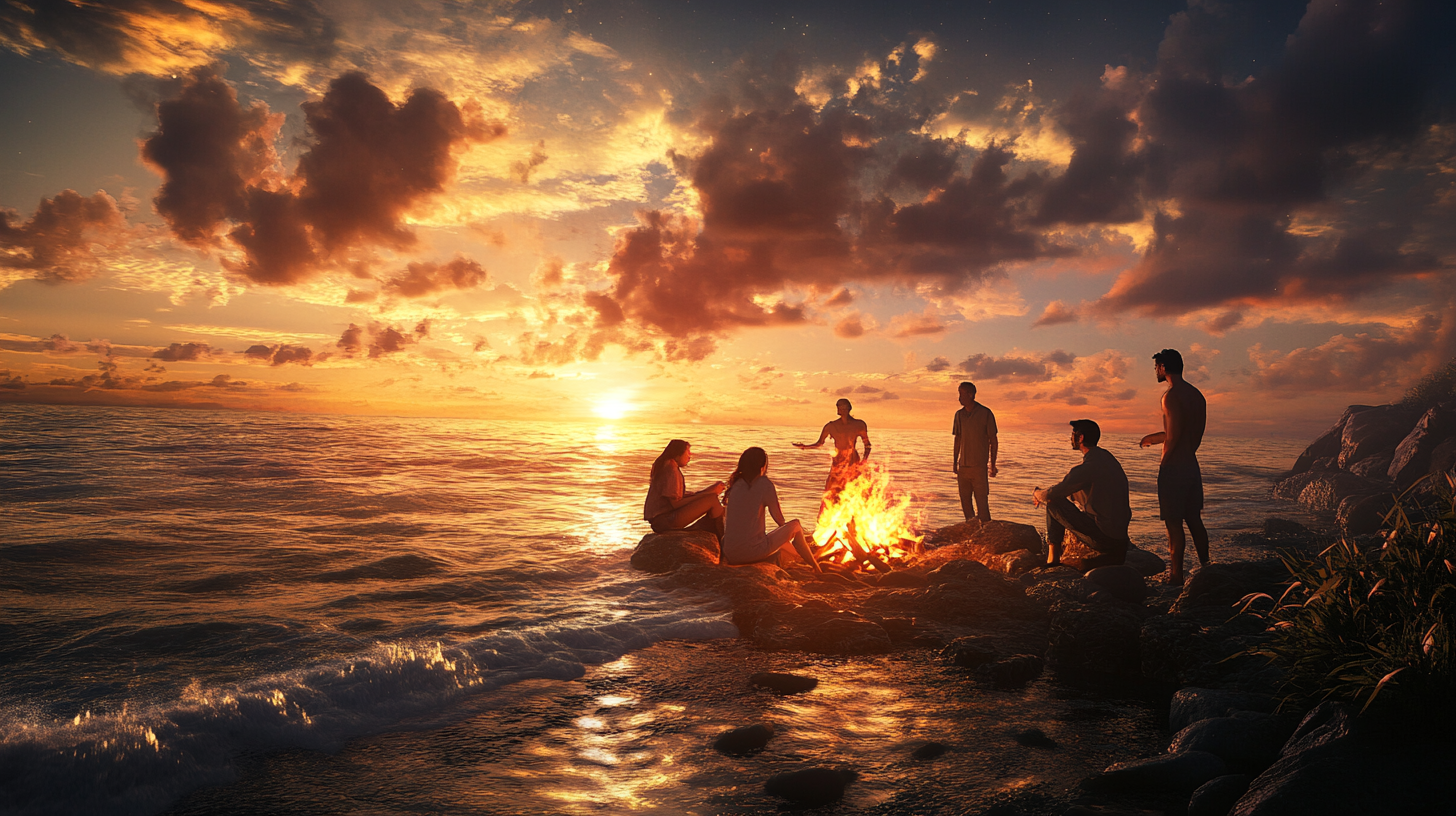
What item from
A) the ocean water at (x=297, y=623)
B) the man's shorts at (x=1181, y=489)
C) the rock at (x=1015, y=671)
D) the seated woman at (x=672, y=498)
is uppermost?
the man's shorts at (x=1181, y=489)

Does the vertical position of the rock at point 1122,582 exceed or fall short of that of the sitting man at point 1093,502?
it falls short

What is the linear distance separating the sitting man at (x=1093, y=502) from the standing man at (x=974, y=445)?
3.15 m

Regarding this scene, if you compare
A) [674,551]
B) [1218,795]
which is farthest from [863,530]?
[1218,795]

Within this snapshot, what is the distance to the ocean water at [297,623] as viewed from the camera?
4.18m

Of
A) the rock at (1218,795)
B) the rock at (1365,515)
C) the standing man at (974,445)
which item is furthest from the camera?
the rock at (1365,515)

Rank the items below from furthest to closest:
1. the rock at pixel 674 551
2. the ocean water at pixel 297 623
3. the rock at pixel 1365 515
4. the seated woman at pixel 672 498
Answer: the rock at pixel 1365 515, the seated woman at pixel 672 498, the rock at pixel 674 551, the ocean water at pixel 297 623

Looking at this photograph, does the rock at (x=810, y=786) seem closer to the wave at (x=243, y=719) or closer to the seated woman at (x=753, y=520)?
the wave at (x=243, y=719)

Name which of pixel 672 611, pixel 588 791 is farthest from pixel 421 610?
pixel 588 791

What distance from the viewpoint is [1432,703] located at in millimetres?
2879

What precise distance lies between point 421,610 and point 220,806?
4786mm

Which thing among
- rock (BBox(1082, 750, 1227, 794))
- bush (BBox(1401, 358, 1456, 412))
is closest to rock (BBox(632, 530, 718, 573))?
rock (BBox(1082, 750, 1227, 794))

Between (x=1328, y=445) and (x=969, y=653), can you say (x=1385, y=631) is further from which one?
(x=1328, y=445)

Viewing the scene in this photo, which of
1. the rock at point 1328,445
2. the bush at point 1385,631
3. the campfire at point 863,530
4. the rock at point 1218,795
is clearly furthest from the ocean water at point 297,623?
the rock at point 1328,445

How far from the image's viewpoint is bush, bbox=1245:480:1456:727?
2.90 m
